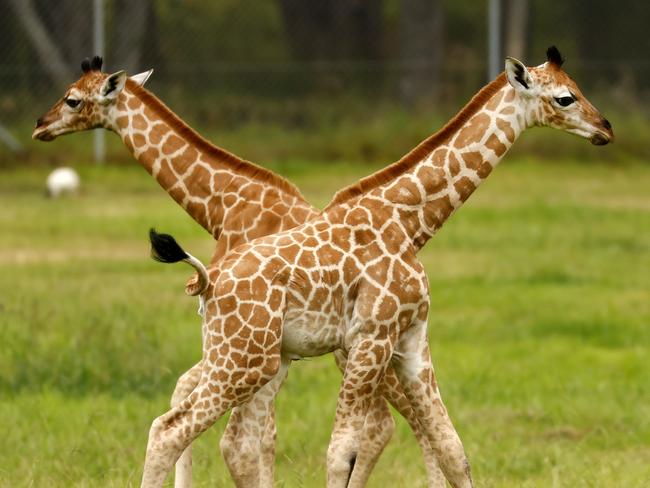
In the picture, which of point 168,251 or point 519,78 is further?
point 519,78

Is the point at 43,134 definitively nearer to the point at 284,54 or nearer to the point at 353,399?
the point at 353,399

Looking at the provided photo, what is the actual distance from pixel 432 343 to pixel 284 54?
14.3 metres

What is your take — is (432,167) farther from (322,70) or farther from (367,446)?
(322,70)

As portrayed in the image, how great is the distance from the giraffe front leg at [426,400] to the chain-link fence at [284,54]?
14.5 m

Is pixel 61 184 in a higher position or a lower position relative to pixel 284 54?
lower

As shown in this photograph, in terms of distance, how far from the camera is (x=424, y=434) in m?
5.42

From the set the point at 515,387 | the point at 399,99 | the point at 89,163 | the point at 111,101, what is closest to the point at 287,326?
the point at 111,101

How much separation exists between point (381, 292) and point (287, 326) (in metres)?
0.36

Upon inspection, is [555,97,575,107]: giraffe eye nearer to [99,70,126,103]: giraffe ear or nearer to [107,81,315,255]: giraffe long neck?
[107,81,315,255]: giraffe long neck

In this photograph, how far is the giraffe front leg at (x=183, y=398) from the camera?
5.63 m

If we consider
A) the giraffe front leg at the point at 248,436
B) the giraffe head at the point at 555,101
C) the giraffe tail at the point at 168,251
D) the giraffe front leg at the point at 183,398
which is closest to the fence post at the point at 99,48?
the giraffe front leg at the point at 183,398

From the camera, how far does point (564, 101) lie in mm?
5465

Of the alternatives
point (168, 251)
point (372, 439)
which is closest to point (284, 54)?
point (372, 439)

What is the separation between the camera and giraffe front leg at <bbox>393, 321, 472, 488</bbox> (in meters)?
5.27
